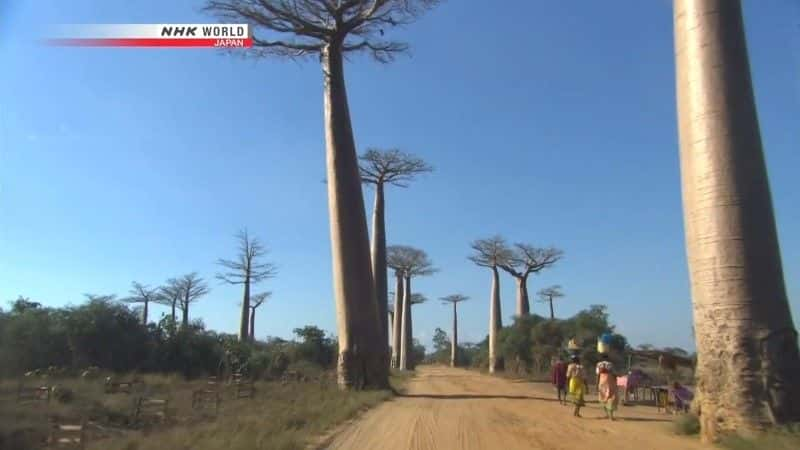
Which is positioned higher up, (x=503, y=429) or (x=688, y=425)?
(x=688, y=425)

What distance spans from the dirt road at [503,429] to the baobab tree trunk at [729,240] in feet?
3.62

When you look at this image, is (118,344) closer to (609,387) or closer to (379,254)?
(379,254)

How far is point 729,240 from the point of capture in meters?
9.06

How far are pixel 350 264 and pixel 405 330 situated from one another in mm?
41240

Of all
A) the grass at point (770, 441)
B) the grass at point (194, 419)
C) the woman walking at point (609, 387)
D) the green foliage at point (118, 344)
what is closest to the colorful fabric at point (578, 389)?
the woman walking at point (609, 387)

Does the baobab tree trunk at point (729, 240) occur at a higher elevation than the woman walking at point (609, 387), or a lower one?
higher

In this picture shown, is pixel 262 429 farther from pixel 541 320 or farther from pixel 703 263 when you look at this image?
pixel 541 320

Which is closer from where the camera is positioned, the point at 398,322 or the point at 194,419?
the point at 194,419

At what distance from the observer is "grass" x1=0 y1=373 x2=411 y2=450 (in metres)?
8.41

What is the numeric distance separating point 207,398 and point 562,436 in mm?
10347

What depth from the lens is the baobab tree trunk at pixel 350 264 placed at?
2003 cm

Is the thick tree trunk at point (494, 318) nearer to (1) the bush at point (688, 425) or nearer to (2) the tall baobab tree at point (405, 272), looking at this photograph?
(2) the tall baobab tree at point (405, 272)

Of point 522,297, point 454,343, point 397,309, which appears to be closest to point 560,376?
point 522,297

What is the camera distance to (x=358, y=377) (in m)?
19.9
